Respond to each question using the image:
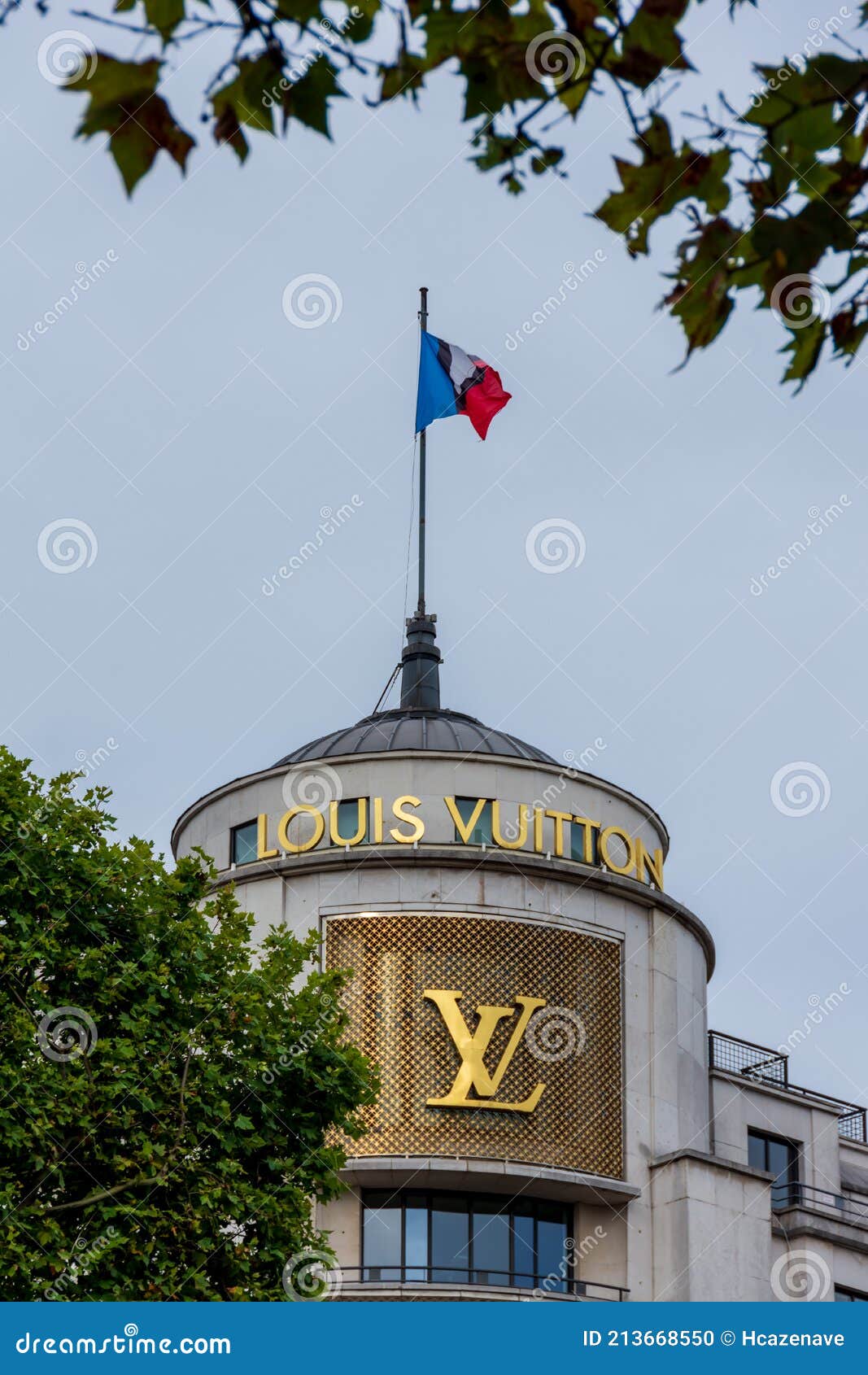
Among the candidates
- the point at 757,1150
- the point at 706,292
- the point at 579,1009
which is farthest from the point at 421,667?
the point at 706,292

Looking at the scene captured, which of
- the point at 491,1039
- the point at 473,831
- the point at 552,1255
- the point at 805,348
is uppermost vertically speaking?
the point at 473,831

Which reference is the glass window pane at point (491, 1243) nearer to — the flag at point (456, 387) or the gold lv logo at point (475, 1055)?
the gold lv logo at point (475, 1055)

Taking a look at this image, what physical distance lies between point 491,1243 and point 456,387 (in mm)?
18634

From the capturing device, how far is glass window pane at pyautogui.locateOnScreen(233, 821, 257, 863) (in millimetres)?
43938

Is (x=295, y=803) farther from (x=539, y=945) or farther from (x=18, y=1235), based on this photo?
(x=18, y=1235)

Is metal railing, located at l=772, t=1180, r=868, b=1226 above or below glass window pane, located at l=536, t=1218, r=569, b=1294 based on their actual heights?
above

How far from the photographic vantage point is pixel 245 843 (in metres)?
44.2

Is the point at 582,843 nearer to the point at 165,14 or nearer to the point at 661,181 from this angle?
the point at 661,181

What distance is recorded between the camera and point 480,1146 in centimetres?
4031

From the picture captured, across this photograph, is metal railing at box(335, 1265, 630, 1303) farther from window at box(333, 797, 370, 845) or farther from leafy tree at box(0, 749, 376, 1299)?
leafy tree at box(0, 749, 376, 1299)

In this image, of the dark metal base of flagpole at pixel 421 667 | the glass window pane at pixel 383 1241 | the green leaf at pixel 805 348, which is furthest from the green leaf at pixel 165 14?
the dark metal base of flagpole at pixel 421 667

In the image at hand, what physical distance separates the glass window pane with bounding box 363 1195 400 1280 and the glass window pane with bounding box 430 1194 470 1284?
2.25 feet

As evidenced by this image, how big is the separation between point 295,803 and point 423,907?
3.84m

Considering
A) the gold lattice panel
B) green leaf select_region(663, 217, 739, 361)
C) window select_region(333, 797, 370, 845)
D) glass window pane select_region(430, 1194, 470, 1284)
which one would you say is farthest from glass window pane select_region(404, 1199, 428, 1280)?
green leaf select_region(663, 217, 739, 361)
